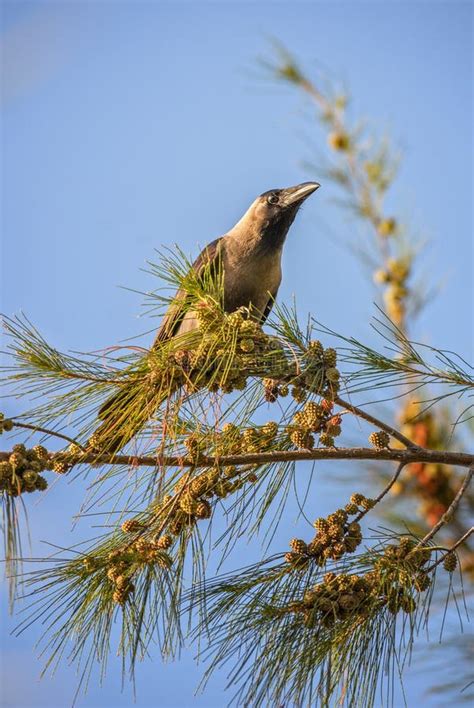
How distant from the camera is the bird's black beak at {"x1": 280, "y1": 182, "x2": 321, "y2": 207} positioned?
5457 mm

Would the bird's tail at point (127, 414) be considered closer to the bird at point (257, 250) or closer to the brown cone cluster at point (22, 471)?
the brown cone cluster at point (22, 471)

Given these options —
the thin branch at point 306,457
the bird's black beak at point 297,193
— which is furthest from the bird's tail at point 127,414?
the bird's black beak at point 297,193

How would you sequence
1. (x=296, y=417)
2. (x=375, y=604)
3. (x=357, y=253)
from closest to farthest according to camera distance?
(x=375, y=604), (x=296, y=417), (x=357, y=253)

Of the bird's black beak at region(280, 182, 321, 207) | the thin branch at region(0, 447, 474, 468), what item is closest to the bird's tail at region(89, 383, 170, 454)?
the thin branch at region(0, 447, 474, 468)

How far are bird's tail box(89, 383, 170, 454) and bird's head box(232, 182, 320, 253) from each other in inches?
98.1

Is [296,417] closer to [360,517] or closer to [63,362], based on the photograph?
[360,517]

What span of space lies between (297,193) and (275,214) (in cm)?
17

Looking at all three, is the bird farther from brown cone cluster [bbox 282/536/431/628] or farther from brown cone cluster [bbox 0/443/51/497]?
brown cone cluster [bbox 282/536/431/628]

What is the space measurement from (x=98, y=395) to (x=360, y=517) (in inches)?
35.0

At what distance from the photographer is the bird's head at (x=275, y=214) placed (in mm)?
5414

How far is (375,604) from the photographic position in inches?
104

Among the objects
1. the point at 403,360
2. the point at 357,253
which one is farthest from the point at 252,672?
the point at 357,253

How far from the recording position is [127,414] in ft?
9.84

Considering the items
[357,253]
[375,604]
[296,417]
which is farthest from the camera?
[357,253]
